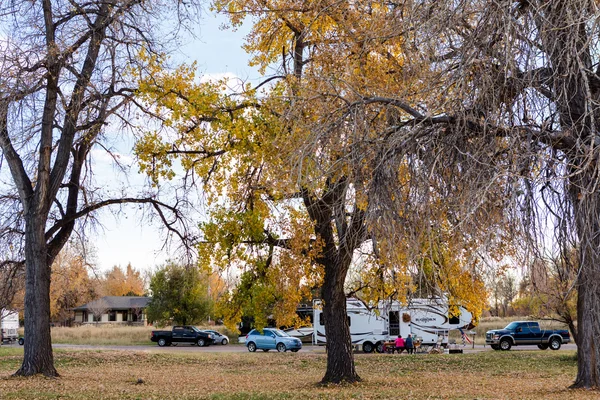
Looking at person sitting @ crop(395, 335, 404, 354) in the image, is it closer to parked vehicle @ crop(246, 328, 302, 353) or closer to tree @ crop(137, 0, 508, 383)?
parked vehicle @ crop(246, 328, 302, 353)

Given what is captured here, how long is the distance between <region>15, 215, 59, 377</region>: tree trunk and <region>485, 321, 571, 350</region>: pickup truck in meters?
27.3

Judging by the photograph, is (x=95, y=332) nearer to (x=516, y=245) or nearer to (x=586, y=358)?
(x=586, y=358)

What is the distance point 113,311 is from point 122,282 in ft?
Result: 87.3

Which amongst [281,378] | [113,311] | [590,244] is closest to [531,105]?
[590,244]

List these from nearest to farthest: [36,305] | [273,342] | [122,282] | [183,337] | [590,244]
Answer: [590,244] < [36,305] < [273,342] < [183,337] < [122,282]

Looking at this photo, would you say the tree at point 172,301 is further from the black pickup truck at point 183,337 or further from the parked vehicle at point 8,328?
the parked vehicle at point 8,328

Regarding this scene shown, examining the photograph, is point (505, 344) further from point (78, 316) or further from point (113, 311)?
point (78, 316)

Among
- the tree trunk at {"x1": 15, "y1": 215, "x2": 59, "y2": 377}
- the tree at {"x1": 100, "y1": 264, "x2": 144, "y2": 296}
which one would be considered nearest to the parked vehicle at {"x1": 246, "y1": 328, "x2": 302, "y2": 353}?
the tree trunk at {"x1": 15, "y1": 215, "x2": 59, "y2": 377}

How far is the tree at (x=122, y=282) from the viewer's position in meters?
110

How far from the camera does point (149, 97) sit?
54.2 feet

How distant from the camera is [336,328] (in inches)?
720

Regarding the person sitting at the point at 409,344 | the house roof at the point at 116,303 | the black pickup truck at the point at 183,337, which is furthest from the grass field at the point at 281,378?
the house roof at the point at 116,303

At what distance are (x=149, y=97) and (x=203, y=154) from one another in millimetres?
1978

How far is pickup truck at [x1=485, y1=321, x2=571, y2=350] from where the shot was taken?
37656mm
